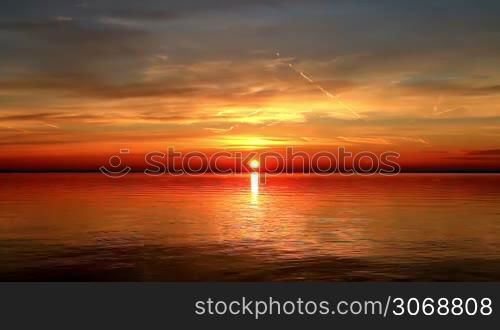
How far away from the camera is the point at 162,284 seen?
2069cm

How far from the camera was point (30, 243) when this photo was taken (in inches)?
1266

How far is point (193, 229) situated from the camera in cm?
3888

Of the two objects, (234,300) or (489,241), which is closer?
(234,300)

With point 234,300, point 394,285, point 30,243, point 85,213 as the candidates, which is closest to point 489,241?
point 394,285

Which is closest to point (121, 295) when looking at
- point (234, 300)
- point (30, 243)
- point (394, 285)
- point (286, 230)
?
point (234, 300)

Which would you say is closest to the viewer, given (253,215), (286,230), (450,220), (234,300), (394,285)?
(234,300)

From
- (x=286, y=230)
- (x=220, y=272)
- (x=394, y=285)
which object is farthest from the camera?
(x=286, y=230)

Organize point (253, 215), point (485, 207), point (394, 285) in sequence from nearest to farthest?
point (394, 285)
point (253, 215)
point (485, 207)

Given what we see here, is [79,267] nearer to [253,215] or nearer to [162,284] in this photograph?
[162,284]

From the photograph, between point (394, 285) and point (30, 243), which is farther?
point (30, 243)

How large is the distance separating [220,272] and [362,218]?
23690 millimetres

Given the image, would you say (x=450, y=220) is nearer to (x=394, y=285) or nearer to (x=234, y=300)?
(x=394, y=285)

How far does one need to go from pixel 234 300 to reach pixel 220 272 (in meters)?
5.99

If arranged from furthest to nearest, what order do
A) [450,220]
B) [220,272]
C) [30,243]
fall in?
1. [450,220]
2. [30,243]
3. [220,272]
